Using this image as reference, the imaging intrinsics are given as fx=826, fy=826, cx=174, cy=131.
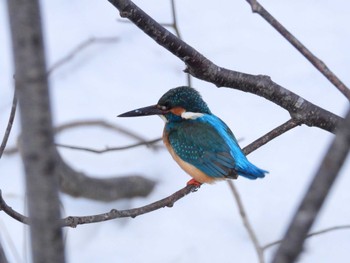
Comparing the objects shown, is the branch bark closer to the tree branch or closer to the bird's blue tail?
the tree branch

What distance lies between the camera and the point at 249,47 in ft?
20.1

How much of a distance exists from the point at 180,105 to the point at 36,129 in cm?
244

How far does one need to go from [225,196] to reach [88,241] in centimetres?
88

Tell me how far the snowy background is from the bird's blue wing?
0.99 metres

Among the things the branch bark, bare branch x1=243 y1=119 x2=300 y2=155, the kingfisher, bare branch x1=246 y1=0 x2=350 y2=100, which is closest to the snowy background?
the kingfisher

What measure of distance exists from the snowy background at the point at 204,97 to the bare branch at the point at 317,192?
3170 millimetres

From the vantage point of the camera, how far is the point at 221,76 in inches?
82.5

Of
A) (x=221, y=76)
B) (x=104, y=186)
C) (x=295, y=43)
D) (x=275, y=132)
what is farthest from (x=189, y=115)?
(x=104, y=186)

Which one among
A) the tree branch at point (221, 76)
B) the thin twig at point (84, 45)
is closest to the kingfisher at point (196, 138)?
the tree branch at point (221, 76)

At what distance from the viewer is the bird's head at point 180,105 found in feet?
10.7

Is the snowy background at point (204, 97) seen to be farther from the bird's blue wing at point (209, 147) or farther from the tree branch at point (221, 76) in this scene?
the tree branch at point (221, 76)

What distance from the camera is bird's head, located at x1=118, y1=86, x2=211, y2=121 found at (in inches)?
128

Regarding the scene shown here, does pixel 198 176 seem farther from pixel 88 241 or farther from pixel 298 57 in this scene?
pixel 298 57

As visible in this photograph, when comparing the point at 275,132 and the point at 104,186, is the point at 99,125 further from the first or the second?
the point at 275,132
